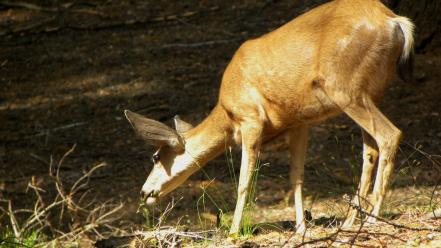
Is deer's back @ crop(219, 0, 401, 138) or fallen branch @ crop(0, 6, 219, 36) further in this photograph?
fallen branch @ crop(0, 6, 219, 36)

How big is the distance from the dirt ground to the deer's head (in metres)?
1.21

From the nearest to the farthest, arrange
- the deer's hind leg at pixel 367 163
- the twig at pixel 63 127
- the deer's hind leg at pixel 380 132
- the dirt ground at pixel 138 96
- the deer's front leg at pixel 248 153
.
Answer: the deer's hind leg at pixel 380 132
the deer's hind leg at pixel 367 163
the deer's front leg at pixel 248 153
the dirt ground at pixel 138 96
the twig at pixel 63 127

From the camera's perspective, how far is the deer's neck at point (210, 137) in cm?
750

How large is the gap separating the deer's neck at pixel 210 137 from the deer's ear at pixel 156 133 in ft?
0.34

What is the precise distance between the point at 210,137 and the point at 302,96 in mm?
1037

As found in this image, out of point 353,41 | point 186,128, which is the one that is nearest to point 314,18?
point 353,41

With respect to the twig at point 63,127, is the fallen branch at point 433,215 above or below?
above

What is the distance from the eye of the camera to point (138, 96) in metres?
11.5

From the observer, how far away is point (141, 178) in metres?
10.1

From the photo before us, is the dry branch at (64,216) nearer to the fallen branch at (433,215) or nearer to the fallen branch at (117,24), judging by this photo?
the fallen branch at (433,215)

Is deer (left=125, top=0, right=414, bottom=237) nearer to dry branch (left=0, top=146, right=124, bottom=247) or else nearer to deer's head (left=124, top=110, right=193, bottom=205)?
deer's head (left=124, top=110, right=193, bottom=205)

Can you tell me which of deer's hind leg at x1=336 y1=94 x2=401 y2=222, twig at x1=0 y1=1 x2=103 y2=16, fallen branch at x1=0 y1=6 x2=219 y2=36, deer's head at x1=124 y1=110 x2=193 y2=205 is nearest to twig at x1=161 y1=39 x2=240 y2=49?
fallen branch at x1=0 y1=6 x2=219 y2=36

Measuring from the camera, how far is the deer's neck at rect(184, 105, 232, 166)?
750 cm

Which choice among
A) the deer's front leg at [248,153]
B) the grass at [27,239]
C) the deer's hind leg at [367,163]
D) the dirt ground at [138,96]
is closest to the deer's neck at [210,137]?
the deer's front leg at [248,153]
